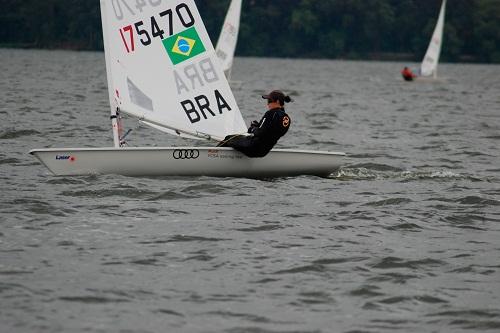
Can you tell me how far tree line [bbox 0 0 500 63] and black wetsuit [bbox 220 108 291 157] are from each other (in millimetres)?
95045

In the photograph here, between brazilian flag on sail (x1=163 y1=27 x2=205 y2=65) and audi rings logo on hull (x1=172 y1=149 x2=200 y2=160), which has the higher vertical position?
brazilian flag on sail (x1=163 y1=27 x2=205 y2=65)

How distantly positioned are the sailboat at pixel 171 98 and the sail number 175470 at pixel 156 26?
0.01 meters

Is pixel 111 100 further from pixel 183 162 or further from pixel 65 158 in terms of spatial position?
pixel 183 162

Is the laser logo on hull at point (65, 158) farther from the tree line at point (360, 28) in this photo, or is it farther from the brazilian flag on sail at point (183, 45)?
the tree line at point (360, 28)

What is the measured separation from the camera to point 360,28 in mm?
114000

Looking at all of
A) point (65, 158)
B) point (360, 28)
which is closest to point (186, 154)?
point (65, 158)

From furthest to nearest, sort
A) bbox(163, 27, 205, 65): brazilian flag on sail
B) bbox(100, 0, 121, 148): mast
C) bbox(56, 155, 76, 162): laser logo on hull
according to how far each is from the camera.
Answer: bbox(163, 27, 205, 65): brazilian flag on sail → bbox(100, 0, 121, 148): mast → bbox(56, 155, 76, 162): laser logo on hull

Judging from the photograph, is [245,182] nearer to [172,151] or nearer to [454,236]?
[172,151]

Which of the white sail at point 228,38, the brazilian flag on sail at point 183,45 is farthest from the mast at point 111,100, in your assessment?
the white sail at point 228,38

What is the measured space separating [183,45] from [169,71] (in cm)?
36

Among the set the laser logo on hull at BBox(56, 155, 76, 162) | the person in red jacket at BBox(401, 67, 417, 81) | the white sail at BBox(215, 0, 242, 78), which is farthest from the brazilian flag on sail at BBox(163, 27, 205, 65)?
the person in red jacket at BBox(401, 67, 417, 81)

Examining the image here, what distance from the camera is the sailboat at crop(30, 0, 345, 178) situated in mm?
12234

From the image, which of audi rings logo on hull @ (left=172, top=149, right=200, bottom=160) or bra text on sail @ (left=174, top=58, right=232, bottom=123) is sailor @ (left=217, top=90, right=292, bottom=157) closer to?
audi rings logo on hull @ (left=172, top=149, right=200, bottom=160)

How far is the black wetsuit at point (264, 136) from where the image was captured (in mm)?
12312
